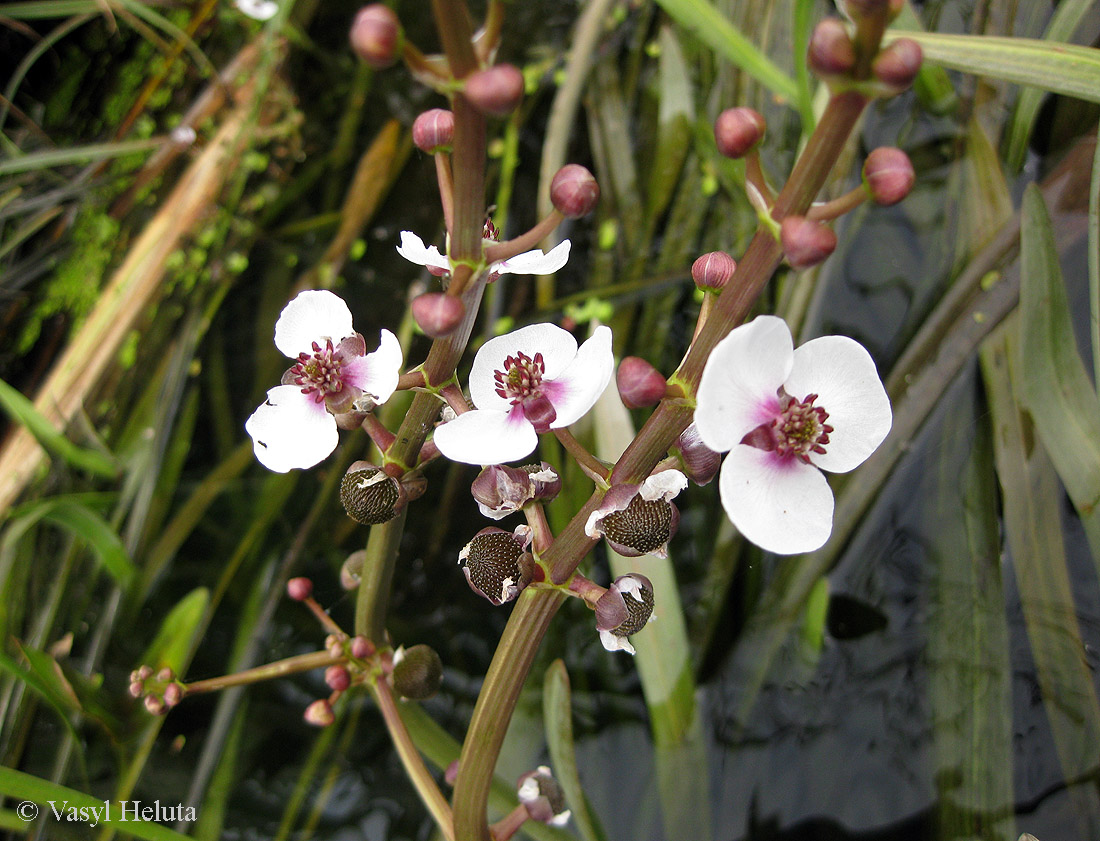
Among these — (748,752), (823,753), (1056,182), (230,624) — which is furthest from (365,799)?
(1056,182)

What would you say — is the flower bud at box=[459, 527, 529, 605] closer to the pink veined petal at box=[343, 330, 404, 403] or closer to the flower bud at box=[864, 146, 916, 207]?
the pink veined petal at box=[343, 330, 404, 403]

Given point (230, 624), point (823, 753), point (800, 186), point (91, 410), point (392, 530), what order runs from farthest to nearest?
1. point (91, 410)
2. point (230, 624)
3. point (823, 753)
4. point (392, 530)
5. point (800, 186)

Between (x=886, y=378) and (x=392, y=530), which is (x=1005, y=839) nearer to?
(x=886, y=378)

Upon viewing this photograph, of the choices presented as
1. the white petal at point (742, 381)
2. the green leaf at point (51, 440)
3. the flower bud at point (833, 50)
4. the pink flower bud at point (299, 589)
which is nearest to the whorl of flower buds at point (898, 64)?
the flower bud at point (833, 50)

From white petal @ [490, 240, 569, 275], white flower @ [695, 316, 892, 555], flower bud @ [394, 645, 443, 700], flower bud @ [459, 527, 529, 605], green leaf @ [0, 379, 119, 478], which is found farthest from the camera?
green leaf @ [0, 379, 119, 478]

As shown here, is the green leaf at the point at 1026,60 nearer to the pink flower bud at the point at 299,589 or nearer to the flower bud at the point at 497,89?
the flower bud at the point at 497,89

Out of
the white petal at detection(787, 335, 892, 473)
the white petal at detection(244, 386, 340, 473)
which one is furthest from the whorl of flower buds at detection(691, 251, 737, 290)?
the white petal at detection(244, 386, 340, 473)
